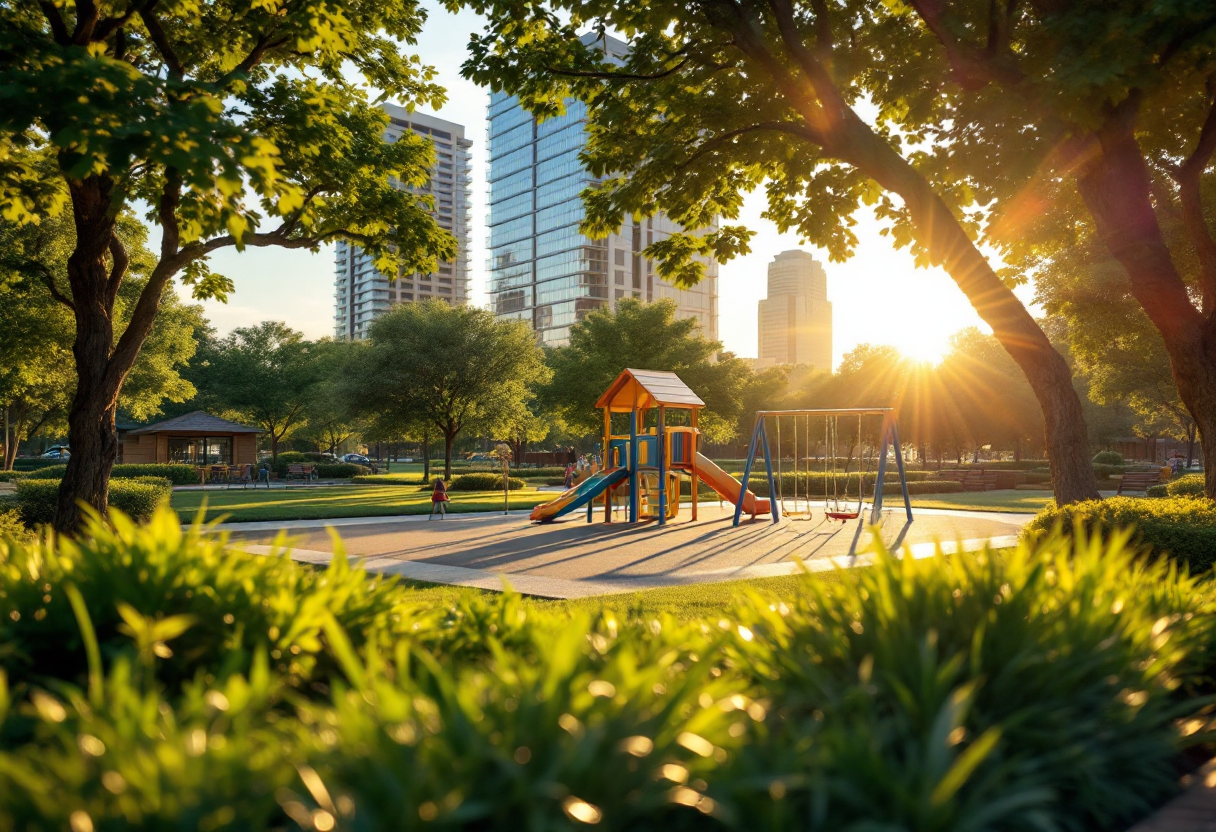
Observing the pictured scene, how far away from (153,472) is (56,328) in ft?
37.9

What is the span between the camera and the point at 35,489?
16406 millimetres

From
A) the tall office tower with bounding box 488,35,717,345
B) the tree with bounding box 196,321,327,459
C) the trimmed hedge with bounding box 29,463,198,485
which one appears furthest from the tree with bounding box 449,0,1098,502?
the tall office tower with bounding box 488,35,717,345

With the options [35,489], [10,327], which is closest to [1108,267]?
[35,489]

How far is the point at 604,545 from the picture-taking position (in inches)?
617

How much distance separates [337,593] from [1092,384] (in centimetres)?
4274

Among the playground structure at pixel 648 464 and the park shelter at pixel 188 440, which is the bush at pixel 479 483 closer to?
the playground structure at pixel 648 464

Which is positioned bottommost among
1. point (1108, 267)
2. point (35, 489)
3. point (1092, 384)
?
point (35, 489)

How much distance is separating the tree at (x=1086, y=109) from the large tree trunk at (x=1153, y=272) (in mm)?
16

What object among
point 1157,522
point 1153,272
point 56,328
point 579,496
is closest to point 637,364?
point 579,496

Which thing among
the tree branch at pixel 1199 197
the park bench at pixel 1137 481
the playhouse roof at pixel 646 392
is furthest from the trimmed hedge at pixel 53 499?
the park bench at pixel 1137 481

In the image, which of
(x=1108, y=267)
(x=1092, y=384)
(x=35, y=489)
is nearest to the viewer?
(x=35, y=489)

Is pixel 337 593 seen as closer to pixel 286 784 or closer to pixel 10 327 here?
pixel 286 784

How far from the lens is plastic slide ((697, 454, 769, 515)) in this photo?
2236cm

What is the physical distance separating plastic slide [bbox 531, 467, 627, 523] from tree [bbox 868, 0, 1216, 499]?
11326mm
